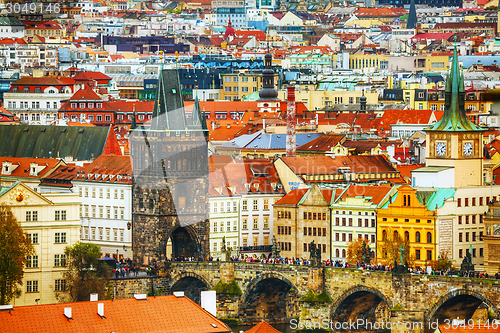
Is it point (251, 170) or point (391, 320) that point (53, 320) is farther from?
point (251, 170)

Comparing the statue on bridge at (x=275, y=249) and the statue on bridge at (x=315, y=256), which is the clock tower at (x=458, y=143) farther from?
the statue on bridge at (x=275, y=249)

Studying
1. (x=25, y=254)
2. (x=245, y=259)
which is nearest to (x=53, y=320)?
(x=25, y=254)

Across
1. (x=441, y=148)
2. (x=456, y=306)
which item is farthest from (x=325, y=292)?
(x=441, y=148)

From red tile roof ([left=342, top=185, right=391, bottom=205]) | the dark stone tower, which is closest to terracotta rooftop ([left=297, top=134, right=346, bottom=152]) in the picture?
red tile roof ([left=342, top=185, right=391, bottom=205])

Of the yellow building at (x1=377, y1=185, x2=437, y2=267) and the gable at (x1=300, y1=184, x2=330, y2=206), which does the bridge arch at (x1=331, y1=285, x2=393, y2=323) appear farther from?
the gable at (x1=300, y1=184, x2=330, y2=206)

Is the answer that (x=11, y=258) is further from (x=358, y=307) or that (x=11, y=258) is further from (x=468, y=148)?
(x=468, y=148)
